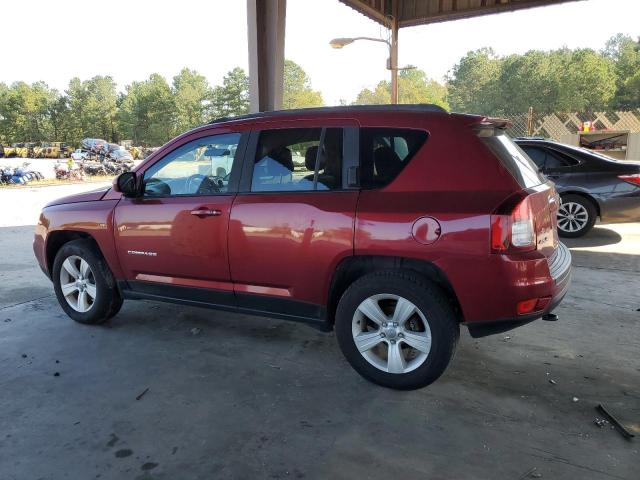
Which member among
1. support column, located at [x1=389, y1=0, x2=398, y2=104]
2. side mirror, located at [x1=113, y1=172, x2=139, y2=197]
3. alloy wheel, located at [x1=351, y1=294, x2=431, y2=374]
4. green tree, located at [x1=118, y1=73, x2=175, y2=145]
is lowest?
alloy wheel, located at [x1=351, y1=294, x2=431, y2=374]

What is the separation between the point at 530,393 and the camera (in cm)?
312

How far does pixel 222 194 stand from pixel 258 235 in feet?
1.58

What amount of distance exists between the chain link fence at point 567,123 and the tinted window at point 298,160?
41.7 ft

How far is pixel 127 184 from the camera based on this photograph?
4.01m

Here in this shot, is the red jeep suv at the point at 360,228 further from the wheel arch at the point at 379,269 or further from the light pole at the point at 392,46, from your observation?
the light pole at the point at 392,46

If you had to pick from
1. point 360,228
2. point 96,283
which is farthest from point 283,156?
point 96,283

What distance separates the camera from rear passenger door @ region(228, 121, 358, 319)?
3242 mm

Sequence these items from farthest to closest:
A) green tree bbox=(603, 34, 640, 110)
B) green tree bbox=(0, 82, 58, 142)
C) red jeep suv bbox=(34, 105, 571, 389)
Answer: green tree bbox=(0, 82, 58, 142), green tree bbox=(603, 34, 640, 110), red jeep suv bbox=(34, 105, 571, 389)

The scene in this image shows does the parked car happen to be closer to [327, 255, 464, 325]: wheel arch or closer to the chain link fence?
[327, 255, 464, 325]: wheel arch

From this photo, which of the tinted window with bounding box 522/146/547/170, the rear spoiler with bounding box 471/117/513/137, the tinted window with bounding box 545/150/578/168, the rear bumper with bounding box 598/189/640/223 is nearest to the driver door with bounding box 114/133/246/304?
the rear spoiler with bounding box 471/117/513/137

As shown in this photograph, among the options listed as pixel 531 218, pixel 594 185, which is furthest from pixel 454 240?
pixel 594 185

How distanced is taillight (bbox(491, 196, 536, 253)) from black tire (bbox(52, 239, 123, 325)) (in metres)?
3.24

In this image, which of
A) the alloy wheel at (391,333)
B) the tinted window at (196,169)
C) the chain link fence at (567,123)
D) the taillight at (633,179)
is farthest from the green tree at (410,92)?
the alloy wheel at (391,333)

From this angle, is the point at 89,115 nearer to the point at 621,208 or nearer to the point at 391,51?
the point at 391,51
